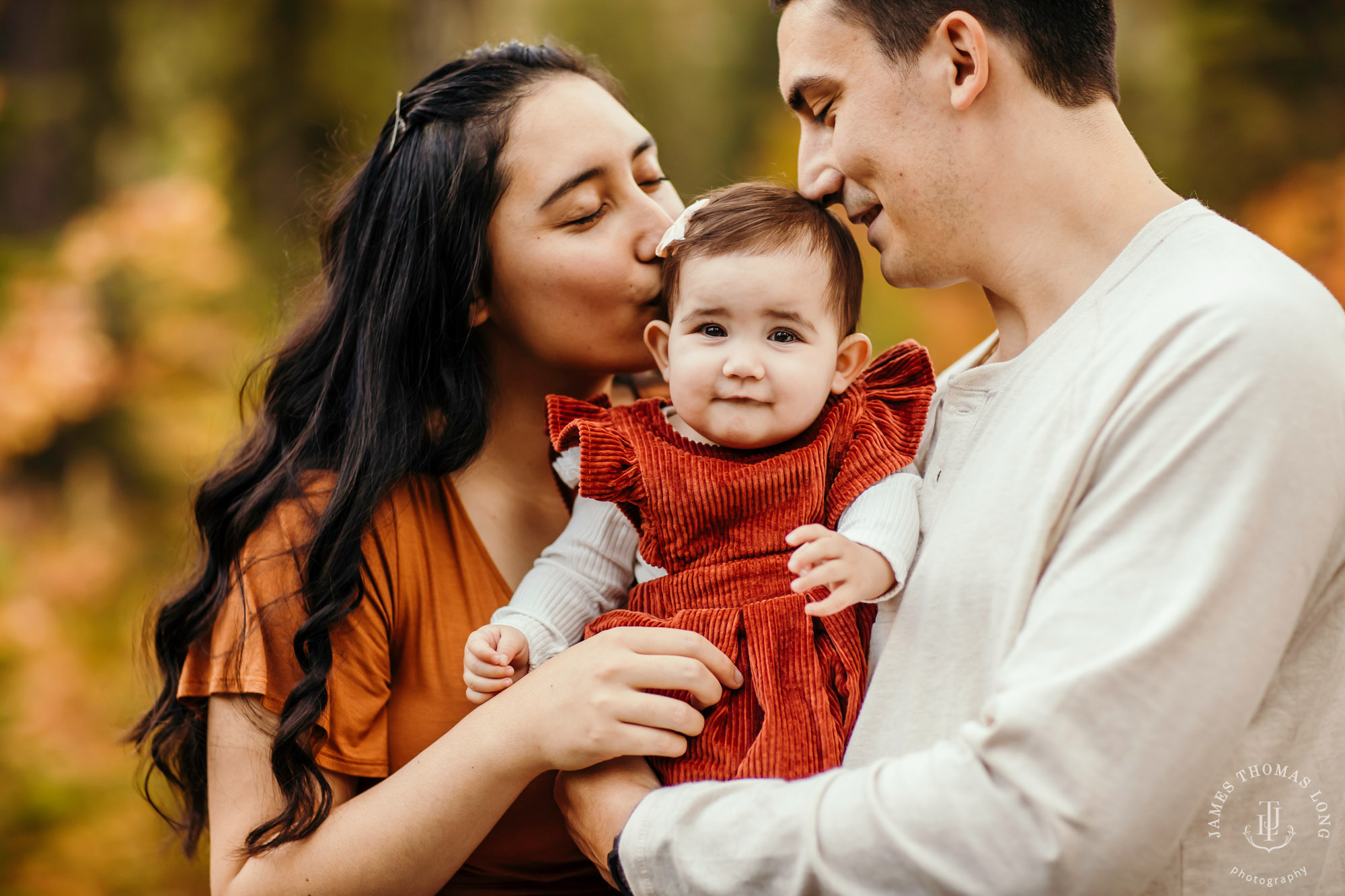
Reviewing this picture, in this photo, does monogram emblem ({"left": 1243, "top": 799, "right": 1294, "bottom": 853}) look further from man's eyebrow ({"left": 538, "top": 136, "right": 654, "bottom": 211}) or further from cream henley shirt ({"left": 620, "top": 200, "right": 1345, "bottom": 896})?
man's eyebrow ({"left": 538, "top": 136, "right": 654, "bottom": 211})

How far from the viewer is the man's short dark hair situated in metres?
1.58

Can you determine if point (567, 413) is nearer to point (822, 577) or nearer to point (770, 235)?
point (770, 235)

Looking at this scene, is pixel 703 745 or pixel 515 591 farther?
pixel 515 591

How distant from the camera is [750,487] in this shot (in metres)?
1.61

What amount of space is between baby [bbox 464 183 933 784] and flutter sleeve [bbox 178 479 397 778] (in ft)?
0.67

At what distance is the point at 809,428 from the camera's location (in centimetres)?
173

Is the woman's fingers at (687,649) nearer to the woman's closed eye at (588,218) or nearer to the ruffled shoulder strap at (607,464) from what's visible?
the ruffled shoulder strap at (607,464)

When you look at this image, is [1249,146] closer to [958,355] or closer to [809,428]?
[958,355]

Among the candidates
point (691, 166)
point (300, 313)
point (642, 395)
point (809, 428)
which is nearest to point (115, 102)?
point (691, 166)

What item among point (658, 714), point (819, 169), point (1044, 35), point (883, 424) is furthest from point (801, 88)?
point (658, 714)

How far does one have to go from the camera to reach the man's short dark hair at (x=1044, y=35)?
1.58 m

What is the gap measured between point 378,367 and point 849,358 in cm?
92

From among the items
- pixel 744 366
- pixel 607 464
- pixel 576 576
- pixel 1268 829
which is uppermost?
pixel 744 366

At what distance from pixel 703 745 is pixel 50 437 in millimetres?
4358
